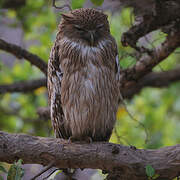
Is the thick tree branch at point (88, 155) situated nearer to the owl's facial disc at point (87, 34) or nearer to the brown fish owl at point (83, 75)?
the brown fish owl at point (83, 75)

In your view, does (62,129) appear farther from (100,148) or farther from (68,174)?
(100,148)

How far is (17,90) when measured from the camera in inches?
171

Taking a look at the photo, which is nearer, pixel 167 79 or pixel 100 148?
pixel 100 148

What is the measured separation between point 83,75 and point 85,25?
36 cm

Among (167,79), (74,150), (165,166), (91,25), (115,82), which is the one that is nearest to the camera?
(165,166)

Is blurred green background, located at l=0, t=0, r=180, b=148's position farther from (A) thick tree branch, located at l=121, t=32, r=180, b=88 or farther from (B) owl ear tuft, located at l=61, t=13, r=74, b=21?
(B) owl ear tuft, located at l=61, t=13, r=74, b=21

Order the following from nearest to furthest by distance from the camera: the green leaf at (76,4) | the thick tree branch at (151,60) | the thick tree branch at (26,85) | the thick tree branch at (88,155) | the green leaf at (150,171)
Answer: the green leaf at (150,171) → the thick tree branch at (88,155) → the green leaf at (76,4) → the thick tree branch at (151,60) → the thick tree branch at (26,85)

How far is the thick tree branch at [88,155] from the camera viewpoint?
235cm

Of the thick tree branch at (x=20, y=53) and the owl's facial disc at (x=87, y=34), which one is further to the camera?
the thick tree branch at (x=20, y=53)

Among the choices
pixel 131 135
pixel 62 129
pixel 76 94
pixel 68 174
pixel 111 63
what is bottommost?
pixel 131 135

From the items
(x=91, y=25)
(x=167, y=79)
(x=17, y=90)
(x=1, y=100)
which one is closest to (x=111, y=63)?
(x=91, y=25)

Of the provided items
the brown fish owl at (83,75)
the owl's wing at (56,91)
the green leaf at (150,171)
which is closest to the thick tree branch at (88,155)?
the green leaf at (150,171)

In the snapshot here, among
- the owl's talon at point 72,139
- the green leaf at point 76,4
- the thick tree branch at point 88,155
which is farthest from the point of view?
the green leaf at point 76,4

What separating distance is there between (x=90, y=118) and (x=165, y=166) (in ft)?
2.48
